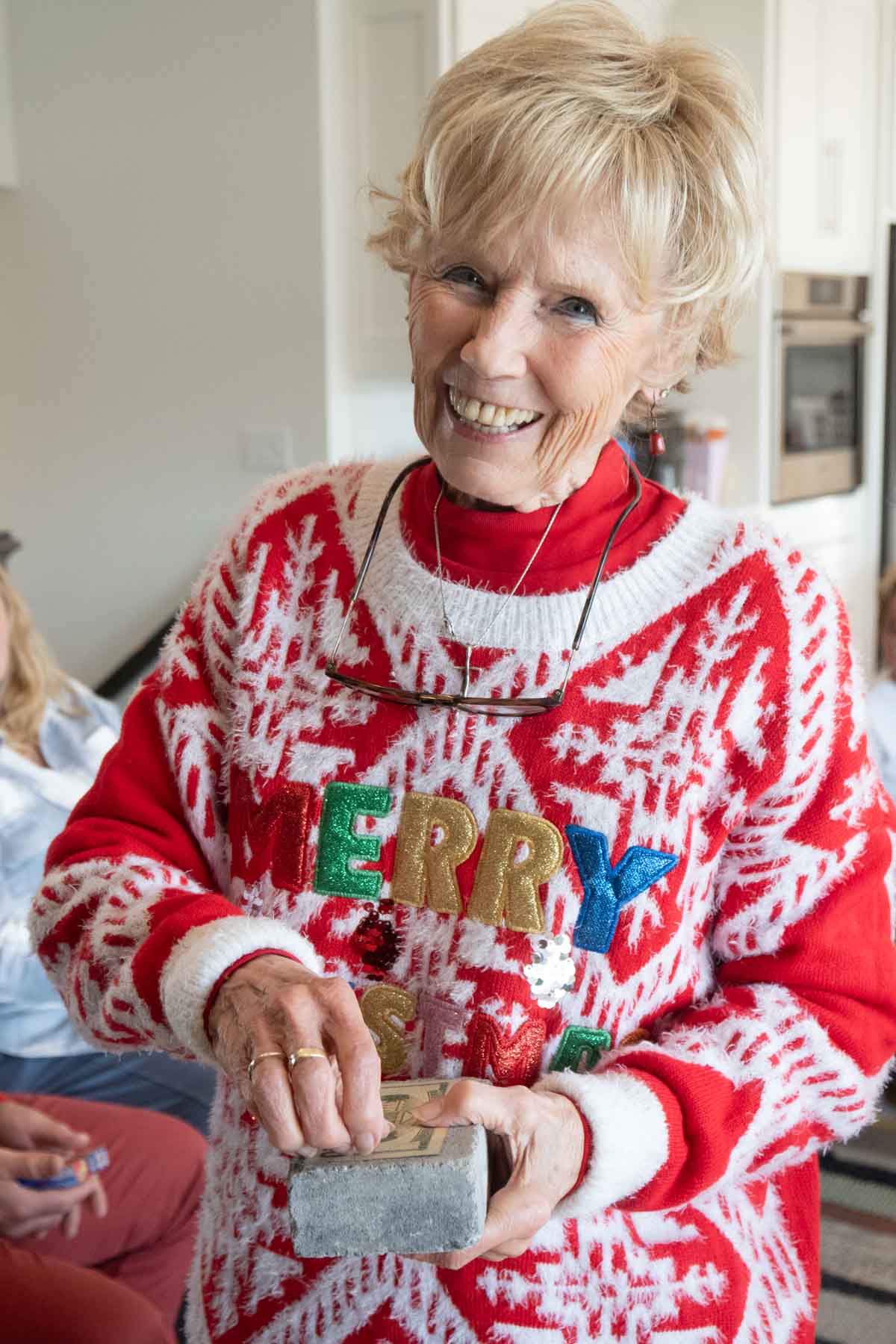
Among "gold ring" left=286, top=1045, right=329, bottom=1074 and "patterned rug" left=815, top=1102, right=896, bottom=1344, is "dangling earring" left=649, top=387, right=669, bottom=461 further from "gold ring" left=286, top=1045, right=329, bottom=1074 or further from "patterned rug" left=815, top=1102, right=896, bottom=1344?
"patterned rug" left=815, top=1102, right=896, bottom=1344

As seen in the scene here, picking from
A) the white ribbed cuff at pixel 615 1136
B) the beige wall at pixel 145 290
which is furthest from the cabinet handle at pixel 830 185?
the white ribbed cuff at pixel 615 1136

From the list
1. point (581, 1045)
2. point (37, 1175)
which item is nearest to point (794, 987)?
point (581, 1045)

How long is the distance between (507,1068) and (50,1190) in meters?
0.81

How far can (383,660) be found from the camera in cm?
95

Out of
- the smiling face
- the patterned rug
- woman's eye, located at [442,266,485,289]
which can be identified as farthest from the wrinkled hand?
the patterned rug

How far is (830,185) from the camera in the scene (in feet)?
13.6

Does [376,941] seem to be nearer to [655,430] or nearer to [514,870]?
[514,870]

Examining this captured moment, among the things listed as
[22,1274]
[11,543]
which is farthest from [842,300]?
[22,1274]

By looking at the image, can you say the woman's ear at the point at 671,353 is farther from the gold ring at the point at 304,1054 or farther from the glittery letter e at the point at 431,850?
the gold ring at the point at 304,1054

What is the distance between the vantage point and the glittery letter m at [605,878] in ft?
2.83

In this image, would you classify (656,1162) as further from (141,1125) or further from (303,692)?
(141,1125)

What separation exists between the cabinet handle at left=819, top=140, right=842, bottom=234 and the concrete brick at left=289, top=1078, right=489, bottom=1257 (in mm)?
3962

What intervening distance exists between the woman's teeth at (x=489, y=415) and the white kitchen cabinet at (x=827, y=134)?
318 centimetres

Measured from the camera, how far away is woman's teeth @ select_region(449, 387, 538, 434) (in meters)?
0.88
